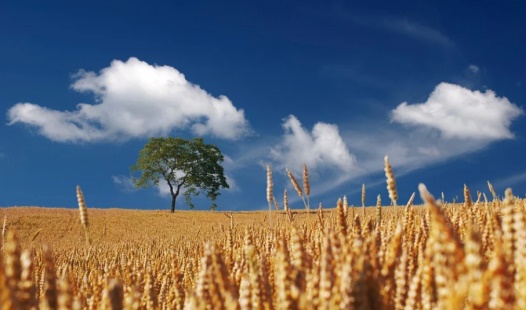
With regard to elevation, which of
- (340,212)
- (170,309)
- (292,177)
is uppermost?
(292,177)

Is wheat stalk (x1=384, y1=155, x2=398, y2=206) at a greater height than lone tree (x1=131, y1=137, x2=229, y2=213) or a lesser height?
lesser

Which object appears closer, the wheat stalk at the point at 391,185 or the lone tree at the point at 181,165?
the wheat stalk at the point at 391,185

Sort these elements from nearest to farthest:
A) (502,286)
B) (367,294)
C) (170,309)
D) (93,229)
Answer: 1. (502,286)
2. (367,294)
3. (170,309)
4. (93,229)

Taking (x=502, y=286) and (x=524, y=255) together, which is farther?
(x=524, y=255)

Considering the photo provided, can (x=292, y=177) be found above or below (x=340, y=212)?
above

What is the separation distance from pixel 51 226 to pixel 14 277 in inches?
1537

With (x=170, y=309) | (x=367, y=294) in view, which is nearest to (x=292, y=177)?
(x=170, y=309)

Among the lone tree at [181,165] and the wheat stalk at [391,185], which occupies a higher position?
Result: the lone tree at [181,165]

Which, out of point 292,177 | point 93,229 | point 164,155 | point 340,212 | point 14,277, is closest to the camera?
point 14,277

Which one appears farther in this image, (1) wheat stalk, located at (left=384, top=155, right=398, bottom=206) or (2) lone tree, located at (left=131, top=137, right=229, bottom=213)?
(2) lone tree, located at (left=131, top=137, right=229, bottom=213)

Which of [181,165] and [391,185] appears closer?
[391,185]

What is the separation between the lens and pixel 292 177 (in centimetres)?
538

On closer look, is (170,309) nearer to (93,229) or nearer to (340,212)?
(340,212)

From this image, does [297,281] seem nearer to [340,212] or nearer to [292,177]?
[340,212]
